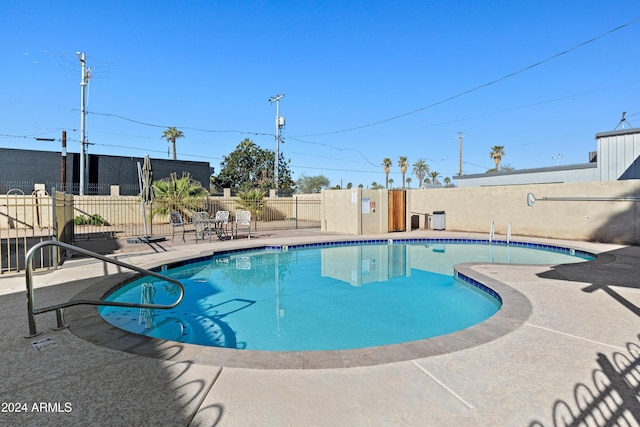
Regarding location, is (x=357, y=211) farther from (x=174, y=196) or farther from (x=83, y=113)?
(x=83, y=113)

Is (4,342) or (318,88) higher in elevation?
(318,88)

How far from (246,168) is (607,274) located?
2992cm

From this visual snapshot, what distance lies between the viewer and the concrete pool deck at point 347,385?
1.83 meters

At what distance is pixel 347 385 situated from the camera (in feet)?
7.18

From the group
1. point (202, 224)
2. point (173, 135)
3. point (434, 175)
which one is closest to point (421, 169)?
point (434, 175)

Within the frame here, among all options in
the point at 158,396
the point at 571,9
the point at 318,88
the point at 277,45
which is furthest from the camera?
the point at 318,88

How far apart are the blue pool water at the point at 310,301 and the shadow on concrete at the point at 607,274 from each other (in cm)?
137

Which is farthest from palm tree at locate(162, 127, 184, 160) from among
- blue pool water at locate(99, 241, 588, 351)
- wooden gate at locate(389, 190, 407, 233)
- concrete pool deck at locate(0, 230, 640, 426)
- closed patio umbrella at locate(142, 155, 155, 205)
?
concrete pool deck at locate(0, 230, 640, 426)

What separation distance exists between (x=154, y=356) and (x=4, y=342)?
145cm

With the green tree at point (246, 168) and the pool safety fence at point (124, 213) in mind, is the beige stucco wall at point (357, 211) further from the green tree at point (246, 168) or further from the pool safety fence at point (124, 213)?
the green tree at point (246, 168)

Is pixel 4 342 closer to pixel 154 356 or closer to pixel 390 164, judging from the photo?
pixel 154 356

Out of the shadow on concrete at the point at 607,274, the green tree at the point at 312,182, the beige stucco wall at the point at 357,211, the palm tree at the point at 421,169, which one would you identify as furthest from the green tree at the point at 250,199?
the palm tree at the point at 421,169

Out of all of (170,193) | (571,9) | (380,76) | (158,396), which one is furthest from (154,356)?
(380,76)

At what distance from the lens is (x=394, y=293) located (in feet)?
19.4
